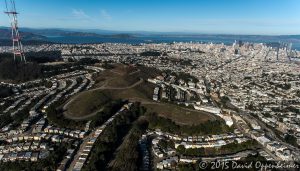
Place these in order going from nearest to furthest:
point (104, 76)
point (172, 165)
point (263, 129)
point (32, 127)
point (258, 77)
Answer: point (172, 165), point (32, 127), point (263, 129), point (104, 76), point (258, 77)

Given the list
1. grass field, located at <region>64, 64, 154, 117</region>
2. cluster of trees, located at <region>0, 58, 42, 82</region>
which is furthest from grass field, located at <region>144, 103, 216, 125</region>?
cluster of trees, located at <region>0, 58, 42, 82</region>

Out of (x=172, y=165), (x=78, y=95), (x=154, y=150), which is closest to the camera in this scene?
(x=172, y=165)

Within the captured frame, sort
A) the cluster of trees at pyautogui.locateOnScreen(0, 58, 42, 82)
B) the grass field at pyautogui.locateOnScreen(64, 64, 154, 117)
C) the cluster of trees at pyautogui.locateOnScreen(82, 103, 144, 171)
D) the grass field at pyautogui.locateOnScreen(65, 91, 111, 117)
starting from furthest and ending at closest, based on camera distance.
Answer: the cluster of trees at pyautogui.locateOnScreen(0, 58, 42, 82) → the grass field at pyautogui.locateOnScreen(64, 64, 154, 117) → the grass field at pyautogui.locateOnScreen(65, 91, 111, 117) → the cluster of trees at pyautogui.locateOnScreen(82, 103, 144, 171)

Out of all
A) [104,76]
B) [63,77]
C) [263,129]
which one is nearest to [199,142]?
[263,129]

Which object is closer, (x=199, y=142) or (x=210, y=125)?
(x=199, y=142)

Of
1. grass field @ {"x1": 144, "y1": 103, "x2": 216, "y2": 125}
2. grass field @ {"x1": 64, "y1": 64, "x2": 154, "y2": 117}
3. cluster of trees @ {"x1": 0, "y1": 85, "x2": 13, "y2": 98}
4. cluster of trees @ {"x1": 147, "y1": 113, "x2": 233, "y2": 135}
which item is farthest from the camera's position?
cluster of trees @ {"x1": 0, "y1": 85, "x2": 13, "y2": 98}

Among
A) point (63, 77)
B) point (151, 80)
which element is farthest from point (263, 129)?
point (63, 77)

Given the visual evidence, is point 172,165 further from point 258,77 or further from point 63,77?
point 258,77

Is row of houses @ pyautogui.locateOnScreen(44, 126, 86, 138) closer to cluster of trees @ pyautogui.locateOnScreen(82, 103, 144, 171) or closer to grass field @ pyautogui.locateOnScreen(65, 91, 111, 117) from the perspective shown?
cluster of trees @ pyautogui.locateOnScreen(82, 103, 144, 171)
